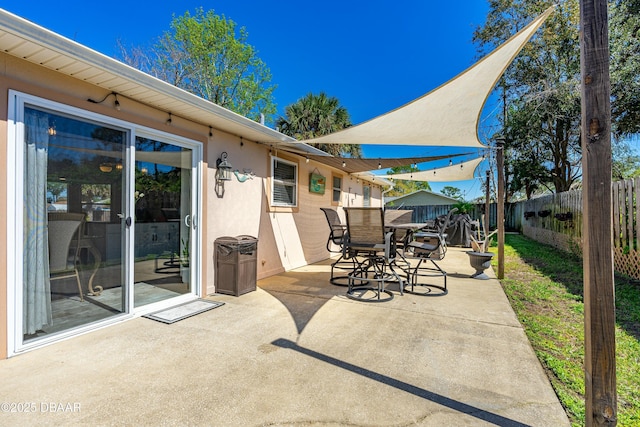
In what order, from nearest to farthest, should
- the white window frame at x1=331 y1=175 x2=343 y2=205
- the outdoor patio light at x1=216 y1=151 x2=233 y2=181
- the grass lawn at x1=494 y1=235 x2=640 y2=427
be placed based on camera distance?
the grass lawn at x1=494 y1=235 x2=640 y2=427, the outdoor patio light at x1=216 y1=151 x2=233 y2=181, the white window frame at x1=331 y1=175 x2=343 y2=205

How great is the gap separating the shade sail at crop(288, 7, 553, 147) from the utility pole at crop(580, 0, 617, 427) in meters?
1.14

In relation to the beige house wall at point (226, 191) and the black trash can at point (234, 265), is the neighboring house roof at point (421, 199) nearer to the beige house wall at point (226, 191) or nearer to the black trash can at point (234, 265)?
the beige house wall at point (226, 191)

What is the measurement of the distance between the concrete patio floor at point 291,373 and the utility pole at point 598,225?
0.39 meters

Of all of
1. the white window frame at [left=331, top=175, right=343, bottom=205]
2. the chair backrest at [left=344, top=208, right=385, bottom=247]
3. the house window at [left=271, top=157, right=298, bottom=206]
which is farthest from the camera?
the white window frame at [left=331, top=175, right=343, bottom=205]

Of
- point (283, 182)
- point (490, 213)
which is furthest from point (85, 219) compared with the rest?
point (490, 213)

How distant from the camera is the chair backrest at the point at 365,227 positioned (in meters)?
4.07

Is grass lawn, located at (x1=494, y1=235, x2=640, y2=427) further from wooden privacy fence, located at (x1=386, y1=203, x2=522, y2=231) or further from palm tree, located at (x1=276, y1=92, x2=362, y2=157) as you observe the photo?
palm tree, located at (x1=276, y1=92, x2=362, y2=157)

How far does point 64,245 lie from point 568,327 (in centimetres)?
512

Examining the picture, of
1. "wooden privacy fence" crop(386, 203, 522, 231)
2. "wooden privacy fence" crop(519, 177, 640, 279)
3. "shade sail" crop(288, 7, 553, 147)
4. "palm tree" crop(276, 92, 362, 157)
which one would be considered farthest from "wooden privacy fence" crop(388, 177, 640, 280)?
"palm tree" crop(276, 92, 362, 157)

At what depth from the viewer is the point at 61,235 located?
9.24 ft

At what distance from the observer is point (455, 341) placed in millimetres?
2855

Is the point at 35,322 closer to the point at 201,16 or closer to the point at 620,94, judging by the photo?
the point at 620,94

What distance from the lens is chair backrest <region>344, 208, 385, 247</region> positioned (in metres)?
4.07

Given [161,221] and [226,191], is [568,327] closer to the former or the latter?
[226,191]
